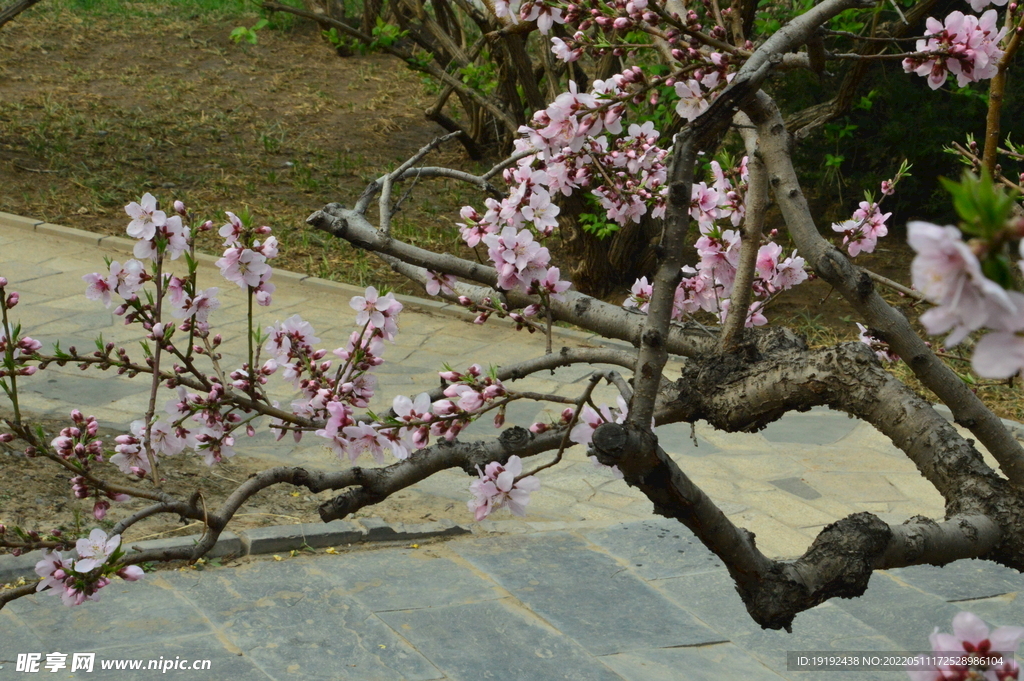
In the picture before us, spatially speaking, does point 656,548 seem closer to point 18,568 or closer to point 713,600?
point 713,600

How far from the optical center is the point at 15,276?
784 cm

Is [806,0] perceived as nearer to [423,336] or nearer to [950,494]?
[423,336]

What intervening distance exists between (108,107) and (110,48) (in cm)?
245

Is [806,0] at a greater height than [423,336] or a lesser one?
greater

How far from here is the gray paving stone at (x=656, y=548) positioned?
168 inches

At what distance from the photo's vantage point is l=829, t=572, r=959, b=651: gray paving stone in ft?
12.5

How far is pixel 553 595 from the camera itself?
3936 millimetres

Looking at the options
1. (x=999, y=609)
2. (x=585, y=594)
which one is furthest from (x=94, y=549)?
(x=999, y=609)

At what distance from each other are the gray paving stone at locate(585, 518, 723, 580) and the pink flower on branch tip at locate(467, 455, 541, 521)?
2318 millimetres

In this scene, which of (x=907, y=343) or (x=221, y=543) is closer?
(x=907, y=343)

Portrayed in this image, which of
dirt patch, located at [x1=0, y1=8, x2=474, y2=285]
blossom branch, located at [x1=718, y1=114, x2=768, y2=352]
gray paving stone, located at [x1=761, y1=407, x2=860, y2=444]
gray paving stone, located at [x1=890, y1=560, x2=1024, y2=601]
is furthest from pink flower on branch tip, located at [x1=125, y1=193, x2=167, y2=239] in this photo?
dirt patch, located at [x1=0, y1=8, x2=474, y2=285]

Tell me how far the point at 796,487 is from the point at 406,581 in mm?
2373

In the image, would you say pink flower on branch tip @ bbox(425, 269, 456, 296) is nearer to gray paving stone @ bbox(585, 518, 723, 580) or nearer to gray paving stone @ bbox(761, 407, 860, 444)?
gray paving stone @ bbox(585, 518, 723, 580)

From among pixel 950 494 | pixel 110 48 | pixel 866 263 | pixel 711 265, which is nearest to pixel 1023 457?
pixel 950 494
